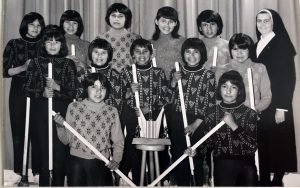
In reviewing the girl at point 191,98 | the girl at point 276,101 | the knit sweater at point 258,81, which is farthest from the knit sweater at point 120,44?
the girl at point 276,101

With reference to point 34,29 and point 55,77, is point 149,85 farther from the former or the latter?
point 34,29

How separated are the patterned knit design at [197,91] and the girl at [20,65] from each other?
63cm

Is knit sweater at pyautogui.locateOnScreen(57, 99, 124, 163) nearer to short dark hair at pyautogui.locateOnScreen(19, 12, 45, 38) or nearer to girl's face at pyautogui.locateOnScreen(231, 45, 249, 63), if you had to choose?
short dark hair at pyautogui.locateOnScreen(19, 12, 45, 38)

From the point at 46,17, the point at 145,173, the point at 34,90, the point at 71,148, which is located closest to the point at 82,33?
the point at 46,17

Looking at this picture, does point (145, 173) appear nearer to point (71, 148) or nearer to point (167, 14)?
point (71, 148)

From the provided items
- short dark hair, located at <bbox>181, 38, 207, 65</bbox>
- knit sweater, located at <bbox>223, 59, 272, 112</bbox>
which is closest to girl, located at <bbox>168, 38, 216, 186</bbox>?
short dark hair, located at <bbox>181, 38, 207, 65</bbox>

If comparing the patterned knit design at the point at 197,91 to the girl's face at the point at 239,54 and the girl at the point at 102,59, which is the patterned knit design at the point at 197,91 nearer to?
the girl's face at the point at 239,54

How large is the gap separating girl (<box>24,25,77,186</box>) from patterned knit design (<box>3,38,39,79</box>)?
27 millimetres

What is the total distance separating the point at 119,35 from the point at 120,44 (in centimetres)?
4

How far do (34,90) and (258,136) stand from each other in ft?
3.16

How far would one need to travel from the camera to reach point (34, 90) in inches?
80.6

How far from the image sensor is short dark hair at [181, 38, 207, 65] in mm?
2043

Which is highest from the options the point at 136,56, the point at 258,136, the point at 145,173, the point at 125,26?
the point at 125,26

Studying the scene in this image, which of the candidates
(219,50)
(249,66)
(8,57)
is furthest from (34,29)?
(249,66)
